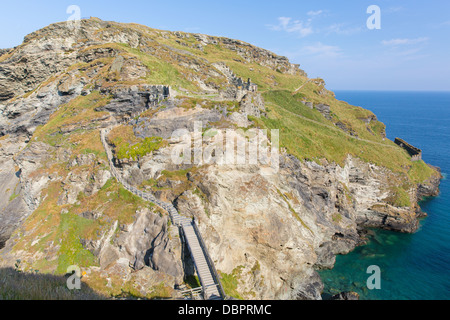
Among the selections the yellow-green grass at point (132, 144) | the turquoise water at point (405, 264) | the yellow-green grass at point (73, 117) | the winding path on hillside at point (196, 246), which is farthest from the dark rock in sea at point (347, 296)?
the yellow-green grass at point (73, 117)

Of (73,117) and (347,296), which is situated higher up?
(73,117)

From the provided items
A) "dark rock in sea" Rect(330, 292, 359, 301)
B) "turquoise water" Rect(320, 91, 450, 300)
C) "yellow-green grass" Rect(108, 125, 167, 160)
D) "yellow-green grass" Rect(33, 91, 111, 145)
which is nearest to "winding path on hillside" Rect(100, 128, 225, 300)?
"yellow-green grass" Rect(108, 125, 167, 160)

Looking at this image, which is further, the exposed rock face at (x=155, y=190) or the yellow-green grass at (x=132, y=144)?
the yellow-green grass at (x=132, y=144)

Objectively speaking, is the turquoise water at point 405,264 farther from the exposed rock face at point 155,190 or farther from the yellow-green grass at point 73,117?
the yellow-green grass at point 73,117

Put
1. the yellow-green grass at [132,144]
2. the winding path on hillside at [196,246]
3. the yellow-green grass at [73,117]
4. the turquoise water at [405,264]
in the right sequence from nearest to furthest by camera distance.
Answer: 1. the winding path on hillside at [196,246]
2. the yellow-green grass at [132,144]
3. the turquoise water at [405,264]
4. the yellow-green grass at [73,117]

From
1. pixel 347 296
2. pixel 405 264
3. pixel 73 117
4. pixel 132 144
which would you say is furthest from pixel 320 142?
pixel 73 117

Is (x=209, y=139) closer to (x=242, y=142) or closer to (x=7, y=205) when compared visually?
(x=242, y=142)

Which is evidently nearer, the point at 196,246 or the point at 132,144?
the point at 196,246

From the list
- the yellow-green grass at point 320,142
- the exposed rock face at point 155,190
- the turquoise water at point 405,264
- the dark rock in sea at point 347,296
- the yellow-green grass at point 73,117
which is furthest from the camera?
the yellow-green grass at point 320,142

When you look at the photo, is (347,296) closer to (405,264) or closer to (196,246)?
(405,264)

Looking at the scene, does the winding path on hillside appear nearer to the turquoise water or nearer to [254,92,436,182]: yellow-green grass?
[254,92,436,182]: yellow-green grass
